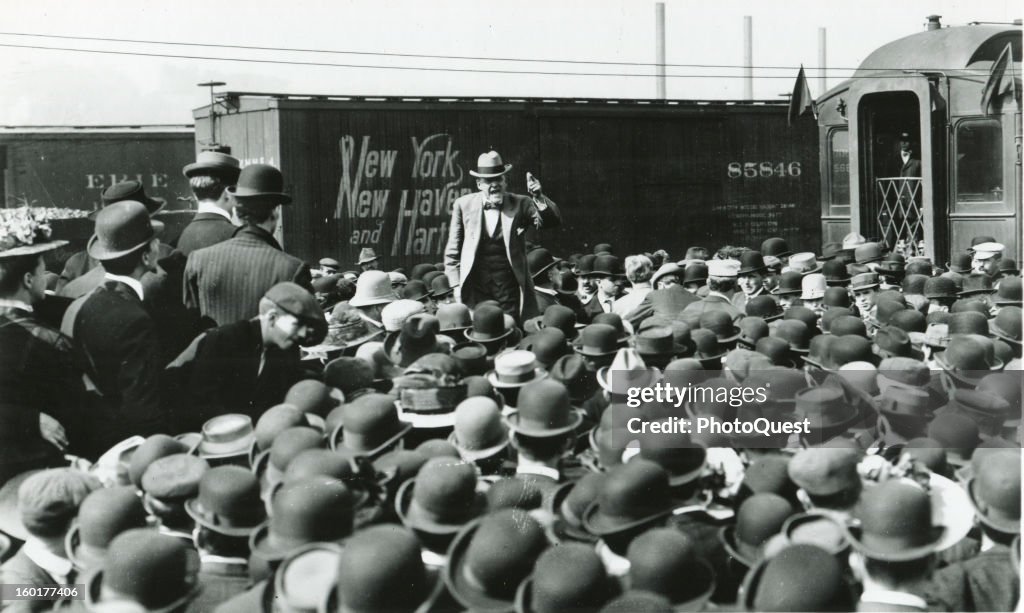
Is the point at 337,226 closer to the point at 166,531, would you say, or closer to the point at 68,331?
the point at 68,331

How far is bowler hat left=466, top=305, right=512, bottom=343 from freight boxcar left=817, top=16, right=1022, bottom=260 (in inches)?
318

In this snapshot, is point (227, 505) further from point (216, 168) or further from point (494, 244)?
point (494, 244)

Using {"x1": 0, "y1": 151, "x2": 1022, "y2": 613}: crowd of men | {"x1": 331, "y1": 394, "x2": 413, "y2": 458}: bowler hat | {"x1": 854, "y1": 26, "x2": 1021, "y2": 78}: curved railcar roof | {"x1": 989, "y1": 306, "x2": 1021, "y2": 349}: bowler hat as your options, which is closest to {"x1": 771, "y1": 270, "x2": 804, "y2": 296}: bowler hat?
{"x1": 0, "y1": 151, "x2": 1022, "y2": 613}: crowd of men

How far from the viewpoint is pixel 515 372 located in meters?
4.01

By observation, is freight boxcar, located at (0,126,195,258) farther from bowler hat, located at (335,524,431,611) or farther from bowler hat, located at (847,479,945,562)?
bowler hat, located at (847,479,945,562)

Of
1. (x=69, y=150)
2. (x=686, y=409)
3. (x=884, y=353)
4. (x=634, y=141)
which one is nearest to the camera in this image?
(x=686, y=409)

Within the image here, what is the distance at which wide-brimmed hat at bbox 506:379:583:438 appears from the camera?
3.34 metres

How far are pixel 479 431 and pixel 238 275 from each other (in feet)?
5.47

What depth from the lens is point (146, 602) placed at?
8.38 feet

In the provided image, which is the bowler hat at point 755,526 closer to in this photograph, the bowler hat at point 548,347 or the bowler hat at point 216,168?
the bowler hat at point 548,347

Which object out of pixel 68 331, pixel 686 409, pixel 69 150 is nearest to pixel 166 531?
pixel 68 331

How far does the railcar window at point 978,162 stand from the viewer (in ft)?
40.2

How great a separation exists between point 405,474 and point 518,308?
3974mm

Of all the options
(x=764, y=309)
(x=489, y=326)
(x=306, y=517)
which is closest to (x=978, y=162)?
(x=764, y=309)
